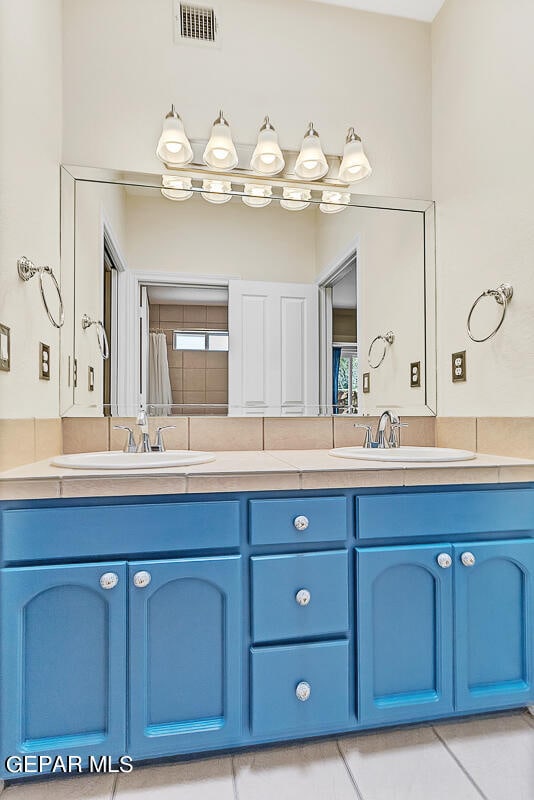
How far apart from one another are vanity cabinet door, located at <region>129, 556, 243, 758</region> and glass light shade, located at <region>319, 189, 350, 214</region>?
4.65 ft

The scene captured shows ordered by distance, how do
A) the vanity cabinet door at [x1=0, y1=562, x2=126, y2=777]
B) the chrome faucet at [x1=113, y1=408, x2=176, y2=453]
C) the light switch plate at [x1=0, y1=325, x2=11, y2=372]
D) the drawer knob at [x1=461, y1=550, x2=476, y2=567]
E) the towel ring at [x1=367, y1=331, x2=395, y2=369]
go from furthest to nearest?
the towel ring at [x1=367, y1=331, x2=395, y2=369]
the chrome faucet at [x1=113, y1=408, x2=176, y2=453]
the drawer knob at [x1=461, y1=550, x2=476, y2=567]
the light switch plate at [x1=0, y1=325, x2=11, y2=372]
the vanity cabinet door at [x1=0, y1=562, x2=126, y2=777]

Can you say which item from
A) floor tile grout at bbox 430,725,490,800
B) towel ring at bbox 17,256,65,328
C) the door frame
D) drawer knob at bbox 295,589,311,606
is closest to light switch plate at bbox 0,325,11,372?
towel ring at bbox 17,256,65,328

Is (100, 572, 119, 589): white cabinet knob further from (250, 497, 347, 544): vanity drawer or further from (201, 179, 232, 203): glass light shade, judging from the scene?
(201, 179, 232, 203): glass light shade

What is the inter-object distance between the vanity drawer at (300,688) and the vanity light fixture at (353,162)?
172cm

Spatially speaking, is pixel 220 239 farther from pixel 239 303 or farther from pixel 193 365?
pixel 193 365

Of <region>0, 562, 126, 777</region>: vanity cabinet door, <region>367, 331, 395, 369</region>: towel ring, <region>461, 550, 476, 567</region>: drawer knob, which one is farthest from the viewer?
<region>367, 331, 395, 369</region>: towel ring

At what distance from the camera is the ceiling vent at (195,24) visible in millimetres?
1766

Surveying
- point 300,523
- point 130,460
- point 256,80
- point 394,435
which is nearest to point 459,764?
point 300,523

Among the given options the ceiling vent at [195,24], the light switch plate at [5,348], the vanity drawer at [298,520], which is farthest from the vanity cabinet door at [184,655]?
the ceiling vent at [195,24]

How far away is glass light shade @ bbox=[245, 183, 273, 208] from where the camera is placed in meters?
1.84

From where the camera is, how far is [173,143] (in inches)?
68.7

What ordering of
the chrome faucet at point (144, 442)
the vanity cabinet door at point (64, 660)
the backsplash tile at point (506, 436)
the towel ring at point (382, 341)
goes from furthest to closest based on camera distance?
the towel ring at point (382, 341), the chrome faucet at point (144, 442), the backsplash tile at point (506, 436), the vanity cabinet door at point (64, 660)

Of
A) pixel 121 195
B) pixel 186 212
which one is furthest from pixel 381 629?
pixel 121 195

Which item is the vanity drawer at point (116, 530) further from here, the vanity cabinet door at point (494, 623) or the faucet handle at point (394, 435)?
the faucet handle at point (394, 435)
